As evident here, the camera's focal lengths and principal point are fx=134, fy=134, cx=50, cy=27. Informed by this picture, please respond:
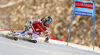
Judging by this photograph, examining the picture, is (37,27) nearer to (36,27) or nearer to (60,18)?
(36,27)

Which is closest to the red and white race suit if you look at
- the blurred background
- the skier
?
the skier

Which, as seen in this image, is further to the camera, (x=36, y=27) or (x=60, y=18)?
(x=60, y=18)

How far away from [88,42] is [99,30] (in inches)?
53.9

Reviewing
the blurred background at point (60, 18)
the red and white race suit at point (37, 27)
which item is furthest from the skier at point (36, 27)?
the blurred background at point (60, 18)

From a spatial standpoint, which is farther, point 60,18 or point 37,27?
point 60,18

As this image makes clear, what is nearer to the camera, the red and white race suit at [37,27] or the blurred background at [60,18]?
the red and white race suit at [37,27]

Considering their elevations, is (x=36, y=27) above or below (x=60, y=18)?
below

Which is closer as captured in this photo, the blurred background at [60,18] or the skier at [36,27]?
the skier at [36,27]

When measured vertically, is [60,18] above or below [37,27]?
above

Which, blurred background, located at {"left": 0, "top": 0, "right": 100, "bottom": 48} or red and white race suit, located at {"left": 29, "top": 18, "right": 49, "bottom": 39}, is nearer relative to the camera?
red and white race suit, located at {"left": 29, "top": 18, "right": 49, "bottom": 39}

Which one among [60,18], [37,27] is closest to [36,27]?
[37,27]

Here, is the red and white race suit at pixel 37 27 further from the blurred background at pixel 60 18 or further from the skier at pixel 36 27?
the blurred background at pixel 60 18

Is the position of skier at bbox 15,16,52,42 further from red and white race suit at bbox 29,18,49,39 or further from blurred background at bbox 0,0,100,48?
blurred background at bbox 0,0,100,48

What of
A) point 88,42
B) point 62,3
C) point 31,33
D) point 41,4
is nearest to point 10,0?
point 41,4
